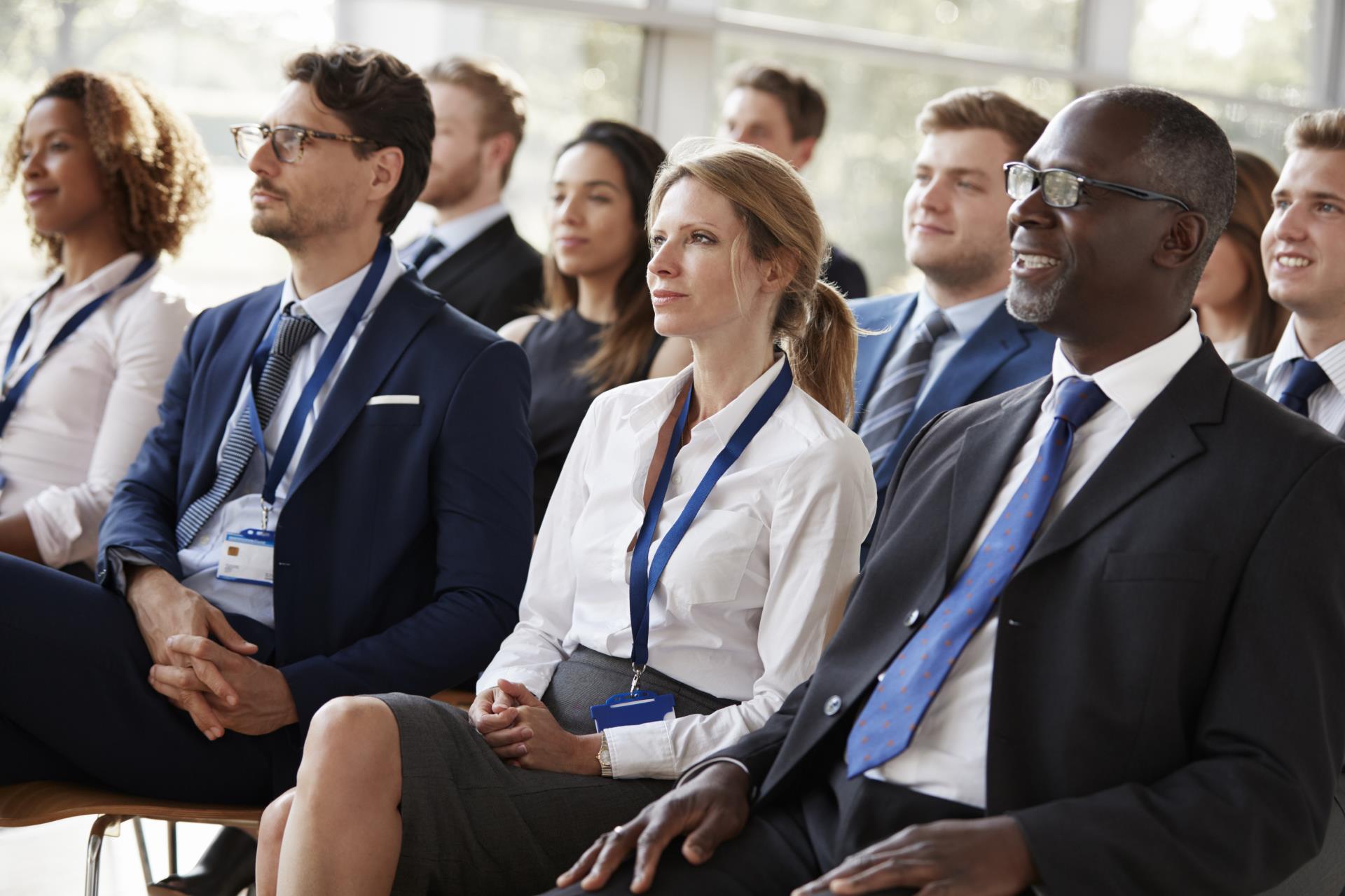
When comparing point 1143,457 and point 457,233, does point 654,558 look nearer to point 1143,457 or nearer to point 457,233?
point 1143,457

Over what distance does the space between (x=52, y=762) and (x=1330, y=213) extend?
8.64 ft

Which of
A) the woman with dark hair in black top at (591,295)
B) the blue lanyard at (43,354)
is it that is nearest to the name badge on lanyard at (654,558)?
the woman with dark hair in black top at (591,295)

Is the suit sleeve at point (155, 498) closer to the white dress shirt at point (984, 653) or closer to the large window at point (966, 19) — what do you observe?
the white dress shirt at point (984, 653)

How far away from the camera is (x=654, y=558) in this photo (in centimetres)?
203

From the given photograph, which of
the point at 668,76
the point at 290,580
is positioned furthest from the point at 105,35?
the point at 290,580

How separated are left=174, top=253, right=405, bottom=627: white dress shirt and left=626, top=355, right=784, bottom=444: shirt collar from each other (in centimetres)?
67

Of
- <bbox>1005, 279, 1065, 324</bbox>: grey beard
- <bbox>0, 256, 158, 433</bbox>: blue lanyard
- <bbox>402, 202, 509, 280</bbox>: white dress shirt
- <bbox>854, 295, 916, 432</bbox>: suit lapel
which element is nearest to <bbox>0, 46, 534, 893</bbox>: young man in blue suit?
<bbox>0, 256, 158, 433</bbox>: blue lanyard

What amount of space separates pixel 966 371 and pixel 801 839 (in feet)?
5.11

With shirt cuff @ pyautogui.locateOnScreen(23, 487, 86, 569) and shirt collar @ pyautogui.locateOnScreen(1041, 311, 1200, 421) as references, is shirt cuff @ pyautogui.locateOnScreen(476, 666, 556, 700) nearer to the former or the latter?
shirt collar @ pyautogui.locateOnScreen(1041, 311, 1200, 421)

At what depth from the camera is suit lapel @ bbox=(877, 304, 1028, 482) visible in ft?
9.67

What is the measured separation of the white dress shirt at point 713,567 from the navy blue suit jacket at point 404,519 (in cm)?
22

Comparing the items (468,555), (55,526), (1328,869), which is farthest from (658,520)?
(55,526)

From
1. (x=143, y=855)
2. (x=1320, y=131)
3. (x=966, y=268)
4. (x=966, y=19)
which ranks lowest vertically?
(x=143, y=855)

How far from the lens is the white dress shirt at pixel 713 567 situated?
1929mm
